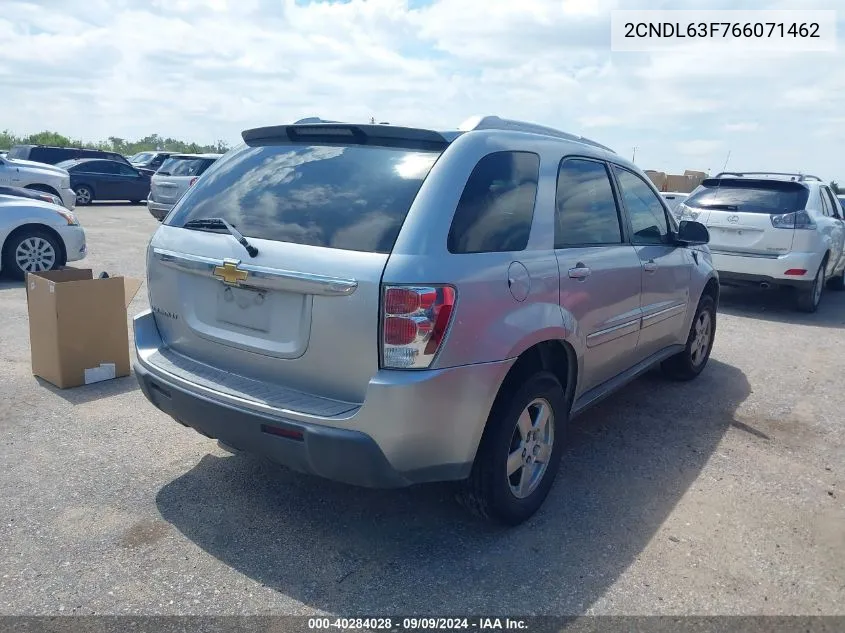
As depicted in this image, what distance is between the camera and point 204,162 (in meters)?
17.5

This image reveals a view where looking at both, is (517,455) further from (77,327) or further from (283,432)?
(77,327)

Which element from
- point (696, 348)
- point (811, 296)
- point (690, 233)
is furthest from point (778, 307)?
point (690, 233)

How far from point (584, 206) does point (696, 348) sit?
259 cm

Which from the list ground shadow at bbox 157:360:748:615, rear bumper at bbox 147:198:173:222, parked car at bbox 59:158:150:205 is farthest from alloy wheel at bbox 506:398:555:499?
parked car at bbox 59:158:150:205

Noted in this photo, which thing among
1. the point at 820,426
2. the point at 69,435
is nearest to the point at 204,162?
the point at 69,435

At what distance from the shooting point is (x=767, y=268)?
8.88m

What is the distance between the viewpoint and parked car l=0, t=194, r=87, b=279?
894cm

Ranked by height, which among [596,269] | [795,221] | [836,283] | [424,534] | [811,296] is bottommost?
[424,534]

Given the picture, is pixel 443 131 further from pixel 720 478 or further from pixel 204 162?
pixel 204 162

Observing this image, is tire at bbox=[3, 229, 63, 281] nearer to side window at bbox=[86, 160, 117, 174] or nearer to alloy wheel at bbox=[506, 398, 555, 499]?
alloy wheel at bbox=[506, 398, 555, 499]

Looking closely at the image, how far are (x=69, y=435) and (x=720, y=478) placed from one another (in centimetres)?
385

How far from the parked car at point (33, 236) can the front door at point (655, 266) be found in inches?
291

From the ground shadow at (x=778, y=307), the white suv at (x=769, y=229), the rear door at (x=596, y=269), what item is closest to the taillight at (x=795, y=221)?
the white suv at (x=769, y=229)

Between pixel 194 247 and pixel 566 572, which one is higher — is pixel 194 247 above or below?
above
